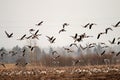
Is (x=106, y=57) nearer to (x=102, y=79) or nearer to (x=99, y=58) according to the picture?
(x=99, y=58)

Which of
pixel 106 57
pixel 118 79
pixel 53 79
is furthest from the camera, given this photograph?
pixel 106 57

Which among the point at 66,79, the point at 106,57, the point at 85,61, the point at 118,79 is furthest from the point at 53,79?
the point at 85,61

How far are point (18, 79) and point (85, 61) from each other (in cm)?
3852

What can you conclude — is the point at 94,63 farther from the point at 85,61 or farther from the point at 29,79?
the point at 29,79

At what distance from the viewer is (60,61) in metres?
62.8

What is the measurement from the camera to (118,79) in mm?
20484

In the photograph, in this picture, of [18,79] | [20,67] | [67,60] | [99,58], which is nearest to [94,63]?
[99,58]

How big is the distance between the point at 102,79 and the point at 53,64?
141 feet

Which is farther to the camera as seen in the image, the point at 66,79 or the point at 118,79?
the point at 66,79

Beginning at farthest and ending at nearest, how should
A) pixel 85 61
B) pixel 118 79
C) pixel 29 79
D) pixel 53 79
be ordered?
pixel 85 61, pixel 29 79, pixel 53 79, pixel 118 79

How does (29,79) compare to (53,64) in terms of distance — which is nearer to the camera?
(29,79)

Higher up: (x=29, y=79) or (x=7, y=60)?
(x=7, y=60)

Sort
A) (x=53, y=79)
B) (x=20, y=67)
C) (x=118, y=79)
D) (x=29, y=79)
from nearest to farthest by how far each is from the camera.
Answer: (x=118, y=79), (x=53, y=79), (x=29, y=79), (x=20, y=67)

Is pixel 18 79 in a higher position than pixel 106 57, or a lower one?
lower
